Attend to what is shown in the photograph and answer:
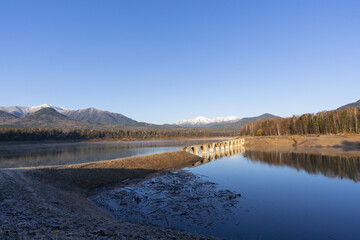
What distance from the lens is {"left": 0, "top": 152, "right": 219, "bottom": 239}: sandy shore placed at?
376 inches

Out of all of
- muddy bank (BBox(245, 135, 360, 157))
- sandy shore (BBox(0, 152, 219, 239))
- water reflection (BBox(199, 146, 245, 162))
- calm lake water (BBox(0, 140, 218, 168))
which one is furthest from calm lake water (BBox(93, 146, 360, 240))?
muddy bank (BBox(245, 135, 360, 157))

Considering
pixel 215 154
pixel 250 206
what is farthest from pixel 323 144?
pixel 250 206

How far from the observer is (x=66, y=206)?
51.2 feet

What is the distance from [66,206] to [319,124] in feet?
368

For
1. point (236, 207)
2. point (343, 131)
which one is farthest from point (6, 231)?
point (343, 131)

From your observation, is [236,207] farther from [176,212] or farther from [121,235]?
[121,235]

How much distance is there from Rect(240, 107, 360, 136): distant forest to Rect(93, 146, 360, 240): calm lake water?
76.7 m

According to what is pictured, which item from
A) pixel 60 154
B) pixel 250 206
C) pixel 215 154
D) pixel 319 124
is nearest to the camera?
pixel 250 206

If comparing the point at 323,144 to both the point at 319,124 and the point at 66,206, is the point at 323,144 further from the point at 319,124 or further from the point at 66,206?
the point at 66,206

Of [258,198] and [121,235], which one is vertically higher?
[121,235]

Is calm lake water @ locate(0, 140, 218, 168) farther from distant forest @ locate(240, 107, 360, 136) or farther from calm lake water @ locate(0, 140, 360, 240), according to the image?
distant forest @ locate(240, 107, 360, 136)

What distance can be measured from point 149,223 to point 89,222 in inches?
176

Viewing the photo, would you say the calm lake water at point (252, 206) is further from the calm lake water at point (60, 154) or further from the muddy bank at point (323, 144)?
the muddy bank at point (323, 144)

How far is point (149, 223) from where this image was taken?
14445mm
